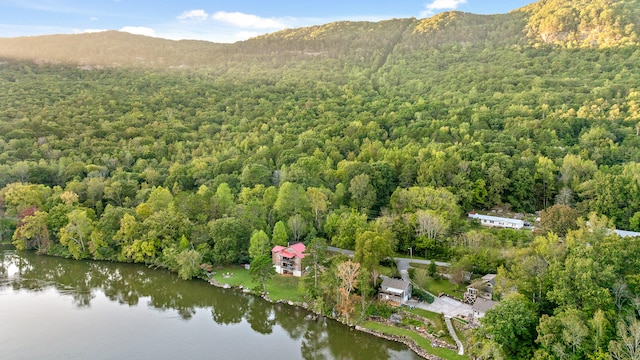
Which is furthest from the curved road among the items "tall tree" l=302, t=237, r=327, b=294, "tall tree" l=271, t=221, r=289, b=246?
"tall tree" l=271, t=221, r=289, b=246

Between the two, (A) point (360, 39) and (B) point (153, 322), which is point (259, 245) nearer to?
(B) point (153, 322)

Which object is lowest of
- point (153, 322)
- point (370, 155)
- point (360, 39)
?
point (153, 322)

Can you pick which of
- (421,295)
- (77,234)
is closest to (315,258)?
(421,295)

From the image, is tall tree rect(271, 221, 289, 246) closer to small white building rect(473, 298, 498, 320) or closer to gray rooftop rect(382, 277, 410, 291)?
gray rooftop rect(382, 277, 410, 291)

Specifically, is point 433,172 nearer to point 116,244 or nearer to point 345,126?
point 345,126

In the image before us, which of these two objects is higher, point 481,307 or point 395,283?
point 481,307
